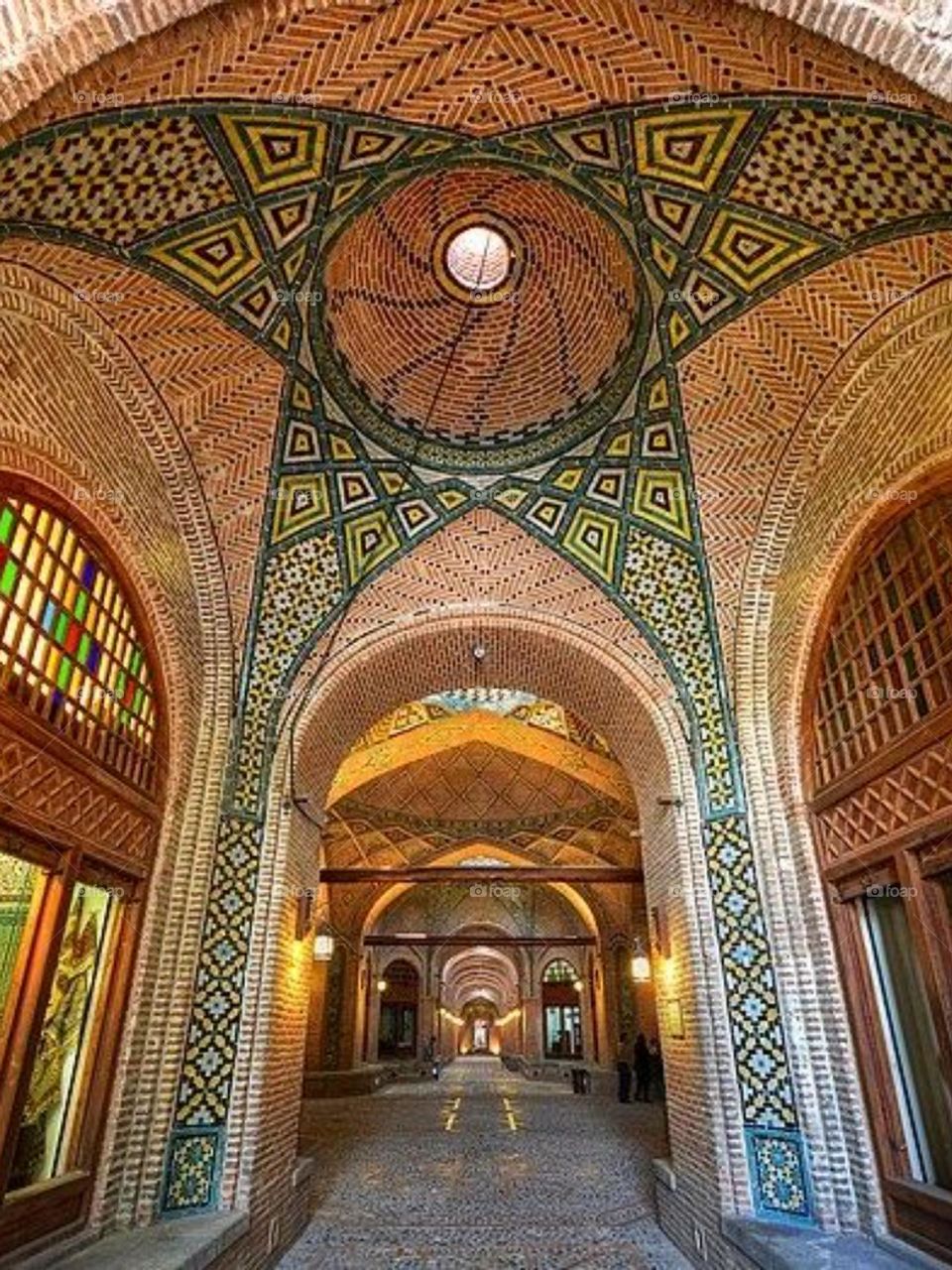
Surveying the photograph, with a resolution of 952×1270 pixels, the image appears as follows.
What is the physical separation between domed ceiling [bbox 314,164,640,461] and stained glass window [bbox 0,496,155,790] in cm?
239

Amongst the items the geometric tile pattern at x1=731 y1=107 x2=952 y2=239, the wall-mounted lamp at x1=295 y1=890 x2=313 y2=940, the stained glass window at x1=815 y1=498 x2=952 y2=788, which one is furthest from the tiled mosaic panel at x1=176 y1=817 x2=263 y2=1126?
the geometric tile pattern at x1=731 y1=107 x2=952 y2=239

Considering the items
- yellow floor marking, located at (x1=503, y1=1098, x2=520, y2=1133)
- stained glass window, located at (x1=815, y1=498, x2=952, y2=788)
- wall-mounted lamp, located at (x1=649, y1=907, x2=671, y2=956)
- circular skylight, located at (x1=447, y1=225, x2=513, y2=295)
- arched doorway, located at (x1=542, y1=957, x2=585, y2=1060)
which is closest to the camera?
stained glass window, located at (x1=815, y1=498, x2=952, y2=788)

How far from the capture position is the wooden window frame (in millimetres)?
3920

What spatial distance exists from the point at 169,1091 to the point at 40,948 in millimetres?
1642

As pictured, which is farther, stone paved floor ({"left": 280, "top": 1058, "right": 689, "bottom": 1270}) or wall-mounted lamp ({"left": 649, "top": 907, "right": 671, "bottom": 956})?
wall-mounted lamp ({"left": 649, "top": 907, "right": 671, "bottom": 956})

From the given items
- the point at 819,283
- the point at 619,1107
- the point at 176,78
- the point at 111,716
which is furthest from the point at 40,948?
the point at 619,1107

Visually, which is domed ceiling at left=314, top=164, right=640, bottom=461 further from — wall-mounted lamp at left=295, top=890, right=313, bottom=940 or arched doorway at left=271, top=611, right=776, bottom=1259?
wall-mounted lamp at left=295, top=890, right=313, bottom=940

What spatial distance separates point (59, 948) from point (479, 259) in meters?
5.57

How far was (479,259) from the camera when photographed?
5.82 meters

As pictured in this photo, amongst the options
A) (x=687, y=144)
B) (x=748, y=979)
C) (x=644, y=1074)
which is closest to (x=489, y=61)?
(x=687, y=144)

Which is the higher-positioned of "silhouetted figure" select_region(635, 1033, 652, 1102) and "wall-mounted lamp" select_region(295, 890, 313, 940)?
"wall-mounted lamp" select_region(295, 890, 313, 940)

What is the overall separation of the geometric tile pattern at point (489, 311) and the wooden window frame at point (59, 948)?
60 centimetres

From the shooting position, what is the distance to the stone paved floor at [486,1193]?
17.6 feet

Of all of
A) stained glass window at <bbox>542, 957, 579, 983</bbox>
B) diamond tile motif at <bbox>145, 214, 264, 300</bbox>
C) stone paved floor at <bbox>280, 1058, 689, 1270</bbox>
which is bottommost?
stone paved floor at <bbox>280, 1058, 689, 1270</bbox>
